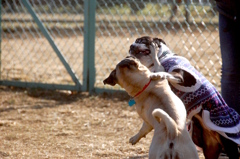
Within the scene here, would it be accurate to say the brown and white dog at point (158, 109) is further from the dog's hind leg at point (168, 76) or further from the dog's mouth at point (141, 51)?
the dog's mouth at point (141, 51)

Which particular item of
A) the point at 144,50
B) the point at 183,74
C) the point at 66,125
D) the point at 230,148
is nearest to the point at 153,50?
the point at 144,50

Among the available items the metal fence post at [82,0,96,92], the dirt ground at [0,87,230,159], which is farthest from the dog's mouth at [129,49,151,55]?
the metal fence post at [82,0,96,92]

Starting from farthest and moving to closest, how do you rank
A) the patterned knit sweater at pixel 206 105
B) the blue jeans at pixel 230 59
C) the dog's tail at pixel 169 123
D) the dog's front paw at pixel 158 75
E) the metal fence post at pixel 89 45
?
the metal fence post at pixel 89 45 → the blue jeans at pixel 230 59 → the patterned knit sweater at pixel 206 105 → the dog's front paw at pixel 158 75 → the dog's tail at pixel 169 123

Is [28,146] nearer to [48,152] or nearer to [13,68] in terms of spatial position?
[48,152]

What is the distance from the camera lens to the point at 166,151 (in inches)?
92.4

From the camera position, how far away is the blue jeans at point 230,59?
3.25m

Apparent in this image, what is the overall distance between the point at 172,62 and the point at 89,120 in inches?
69.6

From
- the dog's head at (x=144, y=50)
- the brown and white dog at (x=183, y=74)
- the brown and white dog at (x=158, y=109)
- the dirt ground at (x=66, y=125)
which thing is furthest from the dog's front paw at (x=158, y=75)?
the dirt ground at (x=66, y=125)

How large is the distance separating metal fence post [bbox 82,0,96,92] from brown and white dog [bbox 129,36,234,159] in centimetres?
234

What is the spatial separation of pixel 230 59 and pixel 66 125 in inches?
71.1

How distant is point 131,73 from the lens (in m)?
2.77

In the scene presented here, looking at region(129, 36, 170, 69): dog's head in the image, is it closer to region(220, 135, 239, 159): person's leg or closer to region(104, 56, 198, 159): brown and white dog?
region(104, 56, 198, 159): brown and white dog

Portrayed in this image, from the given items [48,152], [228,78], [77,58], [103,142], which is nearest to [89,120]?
[103,142]

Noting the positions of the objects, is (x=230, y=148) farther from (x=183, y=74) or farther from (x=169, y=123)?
(x=169, y=123)
